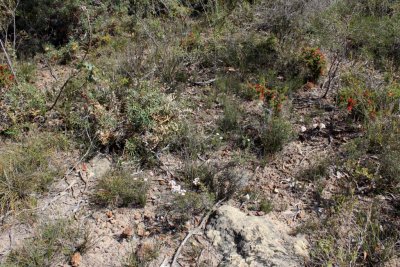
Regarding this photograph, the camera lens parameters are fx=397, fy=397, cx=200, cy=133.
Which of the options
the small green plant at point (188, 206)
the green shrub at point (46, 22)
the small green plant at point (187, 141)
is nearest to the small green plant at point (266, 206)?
the small green plant at point (188, 206)

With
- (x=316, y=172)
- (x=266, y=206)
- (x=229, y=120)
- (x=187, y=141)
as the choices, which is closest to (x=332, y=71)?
(x=229, y=120)

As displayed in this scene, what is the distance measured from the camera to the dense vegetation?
12.4 ft

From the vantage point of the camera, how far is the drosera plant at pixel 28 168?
12.3ft

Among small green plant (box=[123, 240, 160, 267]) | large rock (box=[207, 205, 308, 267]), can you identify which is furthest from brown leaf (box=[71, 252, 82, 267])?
large rock (box=[207, 205, 308, 267])

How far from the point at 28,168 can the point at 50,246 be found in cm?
97

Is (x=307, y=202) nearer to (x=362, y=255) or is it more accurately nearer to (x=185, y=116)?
(x=362, y=255)

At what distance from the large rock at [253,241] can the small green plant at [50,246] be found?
1.15 meters

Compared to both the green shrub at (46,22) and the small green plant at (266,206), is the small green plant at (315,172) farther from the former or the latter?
the green shrub at (46,22)

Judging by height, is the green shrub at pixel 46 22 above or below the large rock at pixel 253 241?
above

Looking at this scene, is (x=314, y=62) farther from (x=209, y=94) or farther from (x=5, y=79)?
(x=5, y=79)

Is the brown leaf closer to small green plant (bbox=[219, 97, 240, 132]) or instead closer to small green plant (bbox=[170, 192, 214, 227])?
small green plant (bbox=[170, 192, 214, 227])

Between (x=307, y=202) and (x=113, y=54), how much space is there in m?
3.34

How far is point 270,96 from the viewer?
4.76 m

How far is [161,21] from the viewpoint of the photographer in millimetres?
6305
